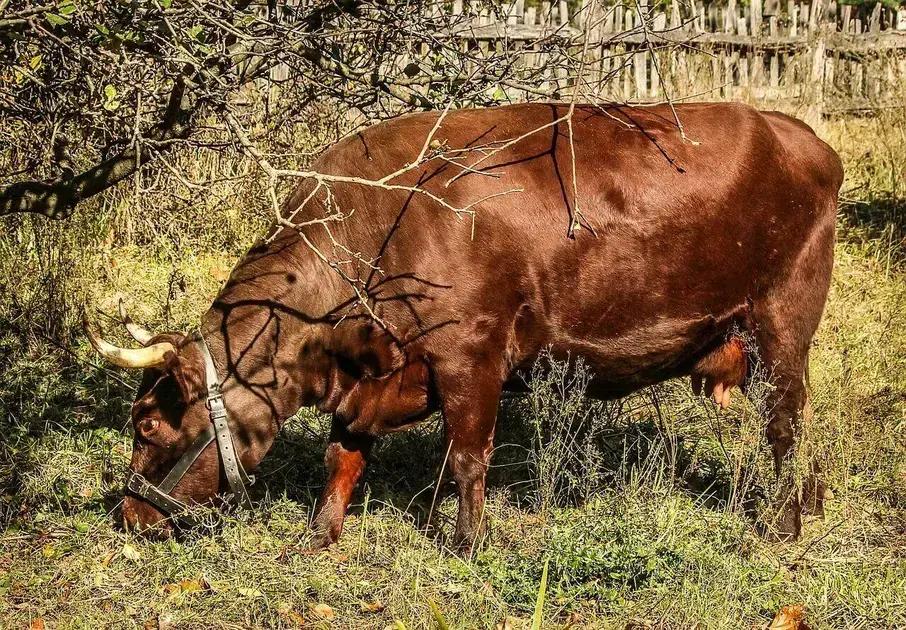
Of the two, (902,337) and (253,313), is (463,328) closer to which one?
(253,313)

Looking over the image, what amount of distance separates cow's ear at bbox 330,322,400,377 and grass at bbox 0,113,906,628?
2.36 feet

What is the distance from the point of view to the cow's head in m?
4.88

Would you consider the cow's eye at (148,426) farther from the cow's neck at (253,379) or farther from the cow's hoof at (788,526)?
the cow's hoof at (788,526)

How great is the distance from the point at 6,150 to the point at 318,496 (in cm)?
319

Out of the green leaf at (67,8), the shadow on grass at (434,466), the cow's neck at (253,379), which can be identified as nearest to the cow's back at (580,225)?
the cow's neck at (253,379)

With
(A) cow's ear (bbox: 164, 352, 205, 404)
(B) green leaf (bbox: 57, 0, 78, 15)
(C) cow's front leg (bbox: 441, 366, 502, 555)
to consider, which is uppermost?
(B) green leaf (bbox: 57, 0, 78, 15)

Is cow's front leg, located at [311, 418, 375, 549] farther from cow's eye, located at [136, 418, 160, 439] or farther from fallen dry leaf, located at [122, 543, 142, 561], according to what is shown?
cow's eye, located at [136, 418, 160, 439]

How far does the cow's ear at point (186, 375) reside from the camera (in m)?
4.79

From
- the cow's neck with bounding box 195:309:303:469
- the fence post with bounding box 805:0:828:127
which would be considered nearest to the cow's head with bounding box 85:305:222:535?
the cow's neck with bounding box 195:309:303:469

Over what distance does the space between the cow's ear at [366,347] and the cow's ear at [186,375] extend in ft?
2.09

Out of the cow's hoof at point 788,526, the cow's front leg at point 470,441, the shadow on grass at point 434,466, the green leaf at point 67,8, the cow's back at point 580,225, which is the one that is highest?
the green leaf at point 67,8

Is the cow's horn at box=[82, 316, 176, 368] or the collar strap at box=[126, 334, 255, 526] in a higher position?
the cow's horn at box=[82, 316, 176, 368]

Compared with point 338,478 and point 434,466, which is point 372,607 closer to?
point 338,478

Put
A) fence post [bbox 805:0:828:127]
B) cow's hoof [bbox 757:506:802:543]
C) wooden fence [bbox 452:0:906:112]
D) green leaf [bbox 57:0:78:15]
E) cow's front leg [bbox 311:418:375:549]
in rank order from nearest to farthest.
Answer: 1. green leaf [bbox 57:0:78:15]
2. cow's hoof [bbox 757:506:802:543]
3. cow's front leg [bbox 311:418:375:549]
4. wooden fence [bbox 452:0:906:112]
5. fence post [bbox 805:0:828:127]
